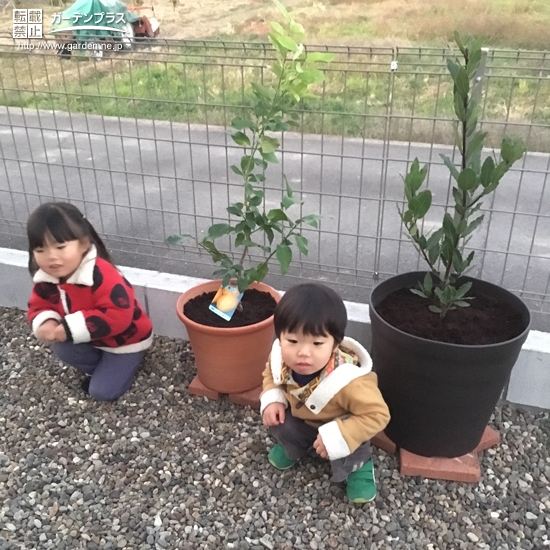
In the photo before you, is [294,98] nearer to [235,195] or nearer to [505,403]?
[505,403]

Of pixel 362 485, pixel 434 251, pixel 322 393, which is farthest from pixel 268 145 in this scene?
pixel 362 485

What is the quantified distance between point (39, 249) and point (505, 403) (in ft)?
6.88

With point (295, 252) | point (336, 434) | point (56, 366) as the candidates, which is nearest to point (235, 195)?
point (295, 252)

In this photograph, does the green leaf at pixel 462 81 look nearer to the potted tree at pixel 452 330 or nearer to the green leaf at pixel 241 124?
the potted tree at pixel 452 330

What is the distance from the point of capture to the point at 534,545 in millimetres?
1930

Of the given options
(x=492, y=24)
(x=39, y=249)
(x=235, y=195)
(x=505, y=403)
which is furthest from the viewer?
(x=492, y=24)

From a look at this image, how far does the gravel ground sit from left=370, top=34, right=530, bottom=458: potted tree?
214 millimetres

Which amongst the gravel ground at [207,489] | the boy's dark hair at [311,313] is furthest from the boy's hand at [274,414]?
the boy's dark hair at [311,313]

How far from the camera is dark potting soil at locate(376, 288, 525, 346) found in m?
2.04

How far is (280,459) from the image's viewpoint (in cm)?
222

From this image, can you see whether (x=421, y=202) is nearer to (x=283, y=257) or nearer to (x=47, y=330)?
(x=283, y=257)

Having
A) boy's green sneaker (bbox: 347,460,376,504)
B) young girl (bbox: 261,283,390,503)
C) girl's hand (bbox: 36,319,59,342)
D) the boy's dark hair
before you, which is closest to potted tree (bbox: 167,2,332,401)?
young girl (bbox: 261,283,390,503)

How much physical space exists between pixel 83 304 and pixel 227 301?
0.64m

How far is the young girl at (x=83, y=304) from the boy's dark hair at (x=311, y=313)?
931mm
